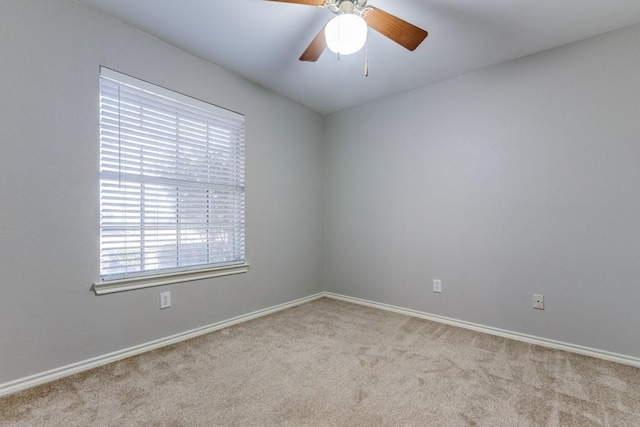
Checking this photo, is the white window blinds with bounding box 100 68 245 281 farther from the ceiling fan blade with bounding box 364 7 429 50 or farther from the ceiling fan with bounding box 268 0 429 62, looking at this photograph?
the ceiling fan blade with bounding box 364 7 429 50

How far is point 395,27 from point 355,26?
312 mm

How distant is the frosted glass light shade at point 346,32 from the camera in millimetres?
1532

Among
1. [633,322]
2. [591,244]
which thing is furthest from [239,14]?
[633,322]

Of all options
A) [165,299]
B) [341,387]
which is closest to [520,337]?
[341,387]

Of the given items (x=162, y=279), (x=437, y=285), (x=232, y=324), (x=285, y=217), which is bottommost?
(x=232, y=324)

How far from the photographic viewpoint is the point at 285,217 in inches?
134

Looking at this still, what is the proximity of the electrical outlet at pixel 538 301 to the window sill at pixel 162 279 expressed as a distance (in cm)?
252

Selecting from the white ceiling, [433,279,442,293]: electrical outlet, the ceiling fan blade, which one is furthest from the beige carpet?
the white ceiling

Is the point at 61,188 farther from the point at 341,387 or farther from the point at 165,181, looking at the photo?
the point at 341,387

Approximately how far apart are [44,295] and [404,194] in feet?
9.82

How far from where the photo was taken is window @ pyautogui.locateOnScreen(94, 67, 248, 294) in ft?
6.93

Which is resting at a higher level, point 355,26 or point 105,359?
point 355,26

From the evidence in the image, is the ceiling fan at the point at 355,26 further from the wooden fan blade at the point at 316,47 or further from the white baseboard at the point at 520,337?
the white baseboard at the point at 520,337

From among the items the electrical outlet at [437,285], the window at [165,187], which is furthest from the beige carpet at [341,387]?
the window at [165,187]
